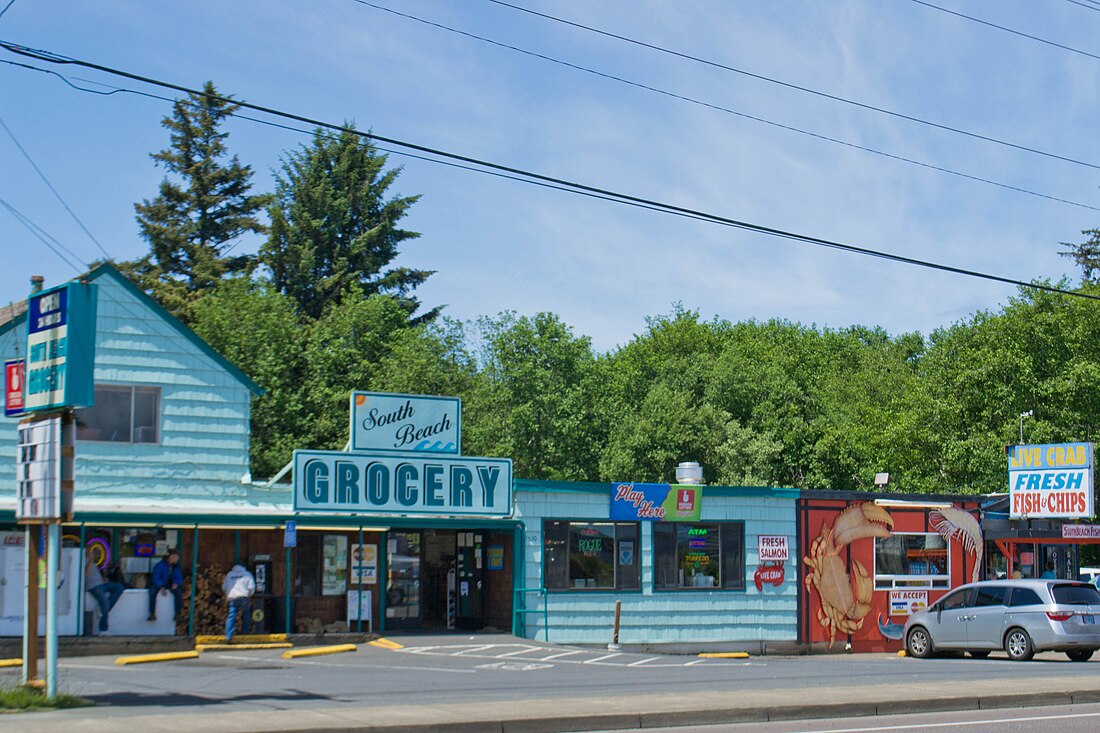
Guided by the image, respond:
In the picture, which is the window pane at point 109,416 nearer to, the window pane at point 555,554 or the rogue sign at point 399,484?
the rogue sign at point 399,484

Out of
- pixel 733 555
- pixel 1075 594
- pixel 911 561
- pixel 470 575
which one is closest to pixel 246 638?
pixel 470 575

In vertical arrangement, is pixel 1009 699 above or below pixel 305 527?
below

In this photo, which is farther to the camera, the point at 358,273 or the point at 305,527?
the point at 358,273

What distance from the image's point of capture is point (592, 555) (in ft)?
86.9

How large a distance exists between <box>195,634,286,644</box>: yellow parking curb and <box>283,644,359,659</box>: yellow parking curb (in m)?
0.85

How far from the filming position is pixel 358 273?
59.1 m

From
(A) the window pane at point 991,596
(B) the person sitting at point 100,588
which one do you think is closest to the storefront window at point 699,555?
(A) the window pane at point 991,596

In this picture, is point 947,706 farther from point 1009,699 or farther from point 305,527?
point 305,527

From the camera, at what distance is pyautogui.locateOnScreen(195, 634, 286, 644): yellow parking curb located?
74.8 ft

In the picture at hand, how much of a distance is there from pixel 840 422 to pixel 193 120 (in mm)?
35481

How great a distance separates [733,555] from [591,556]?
3.64 meters

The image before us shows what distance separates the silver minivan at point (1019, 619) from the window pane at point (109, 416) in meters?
17.3

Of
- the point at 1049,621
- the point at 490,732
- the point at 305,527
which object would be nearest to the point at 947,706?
the point at 490,732

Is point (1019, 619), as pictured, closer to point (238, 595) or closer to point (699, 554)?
point (699, 554)
